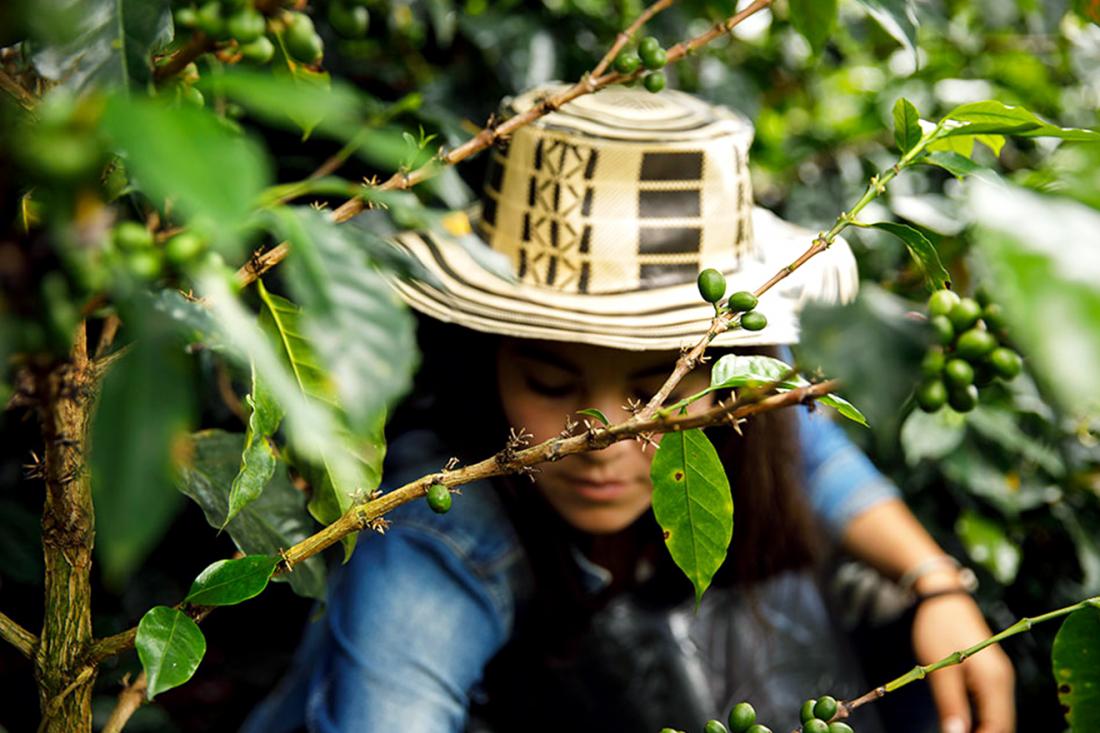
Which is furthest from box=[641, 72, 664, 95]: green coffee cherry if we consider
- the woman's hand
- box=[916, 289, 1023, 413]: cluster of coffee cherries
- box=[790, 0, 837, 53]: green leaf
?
the woman's hand

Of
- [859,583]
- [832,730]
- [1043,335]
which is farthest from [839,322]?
[859,583]

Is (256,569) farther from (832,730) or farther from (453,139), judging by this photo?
(453,139)

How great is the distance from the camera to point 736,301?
2.10ft

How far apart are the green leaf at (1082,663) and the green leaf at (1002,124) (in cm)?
36

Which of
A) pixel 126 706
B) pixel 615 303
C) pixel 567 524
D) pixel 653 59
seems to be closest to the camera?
pixel 126 706

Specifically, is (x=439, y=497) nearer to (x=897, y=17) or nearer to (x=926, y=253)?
(x=926, y=253)

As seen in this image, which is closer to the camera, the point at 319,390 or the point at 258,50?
the point at 258,50

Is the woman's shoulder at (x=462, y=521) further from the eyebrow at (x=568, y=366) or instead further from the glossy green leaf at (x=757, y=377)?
the glossy green leaf at (x=757, y=377)

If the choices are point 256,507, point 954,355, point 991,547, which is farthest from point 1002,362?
point 991,547

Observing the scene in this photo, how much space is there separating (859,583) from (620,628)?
42 cm

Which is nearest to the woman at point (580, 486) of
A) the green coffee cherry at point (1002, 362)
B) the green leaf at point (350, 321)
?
the green coffee cherry at point (1002, 362)

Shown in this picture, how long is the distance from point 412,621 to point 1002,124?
31.9 inches

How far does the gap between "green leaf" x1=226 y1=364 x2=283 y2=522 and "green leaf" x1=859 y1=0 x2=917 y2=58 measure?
612 millimetres

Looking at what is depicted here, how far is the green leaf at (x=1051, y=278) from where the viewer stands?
0.99 feet
